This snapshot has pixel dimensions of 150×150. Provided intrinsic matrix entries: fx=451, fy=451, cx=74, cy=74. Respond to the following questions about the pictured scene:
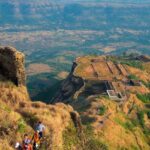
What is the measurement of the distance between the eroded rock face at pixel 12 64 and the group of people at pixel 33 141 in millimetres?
12024

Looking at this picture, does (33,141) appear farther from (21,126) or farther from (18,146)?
(21,126)

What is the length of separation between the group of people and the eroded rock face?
39.4 ft

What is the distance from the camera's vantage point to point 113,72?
134 metres

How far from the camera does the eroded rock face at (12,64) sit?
1873 inches

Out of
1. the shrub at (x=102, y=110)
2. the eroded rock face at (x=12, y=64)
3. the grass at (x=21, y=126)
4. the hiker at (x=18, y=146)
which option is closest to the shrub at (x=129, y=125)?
the shrub at (x=102, y=110)

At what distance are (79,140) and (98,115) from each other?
32111mm

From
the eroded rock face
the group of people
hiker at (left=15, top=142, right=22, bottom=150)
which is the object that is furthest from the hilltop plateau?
the group of people

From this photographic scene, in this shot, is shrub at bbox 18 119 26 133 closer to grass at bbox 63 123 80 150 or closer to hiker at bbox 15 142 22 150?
hiker at bbox 15 142 22 150

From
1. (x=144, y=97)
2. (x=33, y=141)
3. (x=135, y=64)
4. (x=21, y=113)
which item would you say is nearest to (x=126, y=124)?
(x=144, y=97)

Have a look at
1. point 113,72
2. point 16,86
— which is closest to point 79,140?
point 16,86

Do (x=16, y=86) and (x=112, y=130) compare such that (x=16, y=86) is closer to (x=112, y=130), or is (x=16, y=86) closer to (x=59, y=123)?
(x=59, y=123)

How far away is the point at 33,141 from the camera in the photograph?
34.8 meters

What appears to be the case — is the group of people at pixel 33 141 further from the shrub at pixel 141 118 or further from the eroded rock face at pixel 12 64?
the shrub at pixel 141 118

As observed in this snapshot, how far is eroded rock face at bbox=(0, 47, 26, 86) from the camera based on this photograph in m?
47.6
